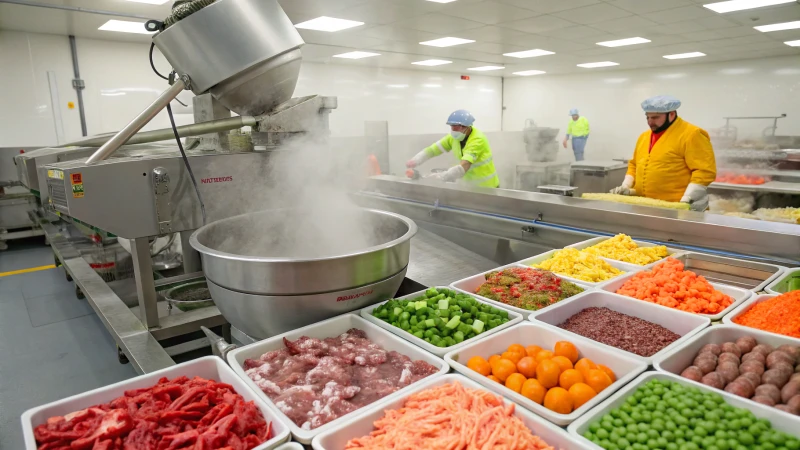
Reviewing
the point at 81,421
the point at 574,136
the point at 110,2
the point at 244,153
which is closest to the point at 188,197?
the point at 244,153

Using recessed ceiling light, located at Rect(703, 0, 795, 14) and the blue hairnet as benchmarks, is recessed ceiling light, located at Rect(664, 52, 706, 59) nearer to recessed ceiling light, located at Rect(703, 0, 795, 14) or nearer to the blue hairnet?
recessed ceiling light, located at Rect(703, 0, 795, 14)

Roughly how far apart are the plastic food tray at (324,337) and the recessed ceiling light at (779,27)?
7964mm

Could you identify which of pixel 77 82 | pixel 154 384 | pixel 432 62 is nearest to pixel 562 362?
pixel 154 384

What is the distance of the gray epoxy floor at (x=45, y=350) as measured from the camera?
2572 millimetres

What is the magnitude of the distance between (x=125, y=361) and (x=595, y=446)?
2.70 meters

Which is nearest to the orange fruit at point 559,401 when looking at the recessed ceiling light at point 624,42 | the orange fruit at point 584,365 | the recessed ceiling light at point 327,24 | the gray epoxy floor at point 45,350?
the orange fruit at point 584,365

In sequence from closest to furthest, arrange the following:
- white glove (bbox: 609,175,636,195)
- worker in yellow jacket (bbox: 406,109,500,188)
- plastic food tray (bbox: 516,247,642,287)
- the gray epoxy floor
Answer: plastic food tray (bbox: 516,247,642,287), the gray epoxy floor, white glove (bbox: 609,175,636,195), worker in yellow jacket (bbox: 406,109,500,188)

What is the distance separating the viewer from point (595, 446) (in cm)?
102

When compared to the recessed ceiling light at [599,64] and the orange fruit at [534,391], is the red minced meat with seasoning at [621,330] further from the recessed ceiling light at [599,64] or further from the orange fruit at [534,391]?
the recessed ceiling light at [599,64]

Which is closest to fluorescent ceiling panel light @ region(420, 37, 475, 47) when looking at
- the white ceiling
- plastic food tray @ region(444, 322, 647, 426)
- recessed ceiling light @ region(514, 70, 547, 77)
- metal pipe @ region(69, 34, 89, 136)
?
the white ceiling

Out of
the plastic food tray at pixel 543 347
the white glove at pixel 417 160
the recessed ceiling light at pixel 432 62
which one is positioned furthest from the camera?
the recessed ceiling light at pixel 432 62

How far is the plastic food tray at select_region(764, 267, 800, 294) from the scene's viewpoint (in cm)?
180

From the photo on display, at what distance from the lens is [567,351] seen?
4.62ft

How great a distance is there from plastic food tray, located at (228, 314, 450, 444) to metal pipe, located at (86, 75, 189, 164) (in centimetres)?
88
